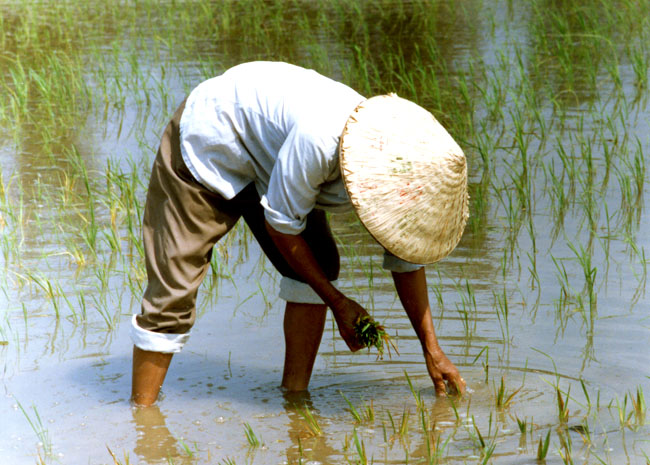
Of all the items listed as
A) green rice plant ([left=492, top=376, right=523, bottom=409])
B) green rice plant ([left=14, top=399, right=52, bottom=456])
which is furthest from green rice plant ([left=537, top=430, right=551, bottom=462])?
green rice plant ([left=14, top=399, right=52, bottom=456])

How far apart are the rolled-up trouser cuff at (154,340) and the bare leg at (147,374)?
40 mm

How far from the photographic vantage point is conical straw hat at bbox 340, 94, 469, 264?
2.28 metres

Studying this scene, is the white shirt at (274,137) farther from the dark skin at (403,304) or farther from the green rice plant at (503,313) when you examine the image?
the green rice plant at (503,313)

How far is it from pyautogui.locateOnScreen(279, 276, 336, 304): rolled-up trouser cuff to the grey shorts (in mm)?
206

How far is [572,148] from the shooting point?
4969 millimetres

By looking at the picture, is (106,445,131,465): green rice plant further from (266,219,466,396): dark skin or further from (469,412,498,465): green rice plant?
(469,412,498,465): green rice plant

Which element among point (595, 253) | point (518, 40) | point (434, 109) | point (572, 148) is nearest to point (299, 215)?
point (595, 253)

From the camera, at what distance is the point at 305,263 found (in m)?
2.48

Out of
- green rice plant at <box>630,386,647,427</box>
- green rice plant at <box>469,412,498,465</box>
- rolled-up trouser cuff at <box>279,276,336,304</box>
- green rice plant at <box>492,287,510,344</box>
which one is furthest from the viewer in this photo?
green rice plant at <box>492,287,510,344</box>

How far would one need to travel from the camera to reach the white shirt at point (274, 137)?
7.59ft

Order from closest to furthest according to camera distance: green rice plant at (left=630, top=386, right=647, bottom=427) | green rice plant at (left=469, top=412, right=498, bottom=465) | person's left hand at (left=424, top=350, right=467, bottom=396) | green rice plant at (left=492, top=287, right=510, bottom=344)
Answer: green rice plant at (left=469, top=412, right=498, bottom=465) < green rice plant at (left=630, top=386, right=647, bottom=427) < person's left hand at (left=424, top=350, right=467, bottom=396) < green rice plant at (left=492, top=287, right=510, bottom=344)

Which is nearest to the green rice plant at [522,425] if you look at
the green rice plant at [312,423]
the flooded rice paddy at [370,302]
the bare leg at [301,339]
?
the flooded rice paddy at [370,302]

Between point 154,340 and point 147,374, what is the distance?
16 cm

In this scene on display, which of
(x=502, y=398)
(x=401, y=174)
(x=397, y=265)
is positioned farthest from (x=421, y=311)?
(x=401, y=174)
